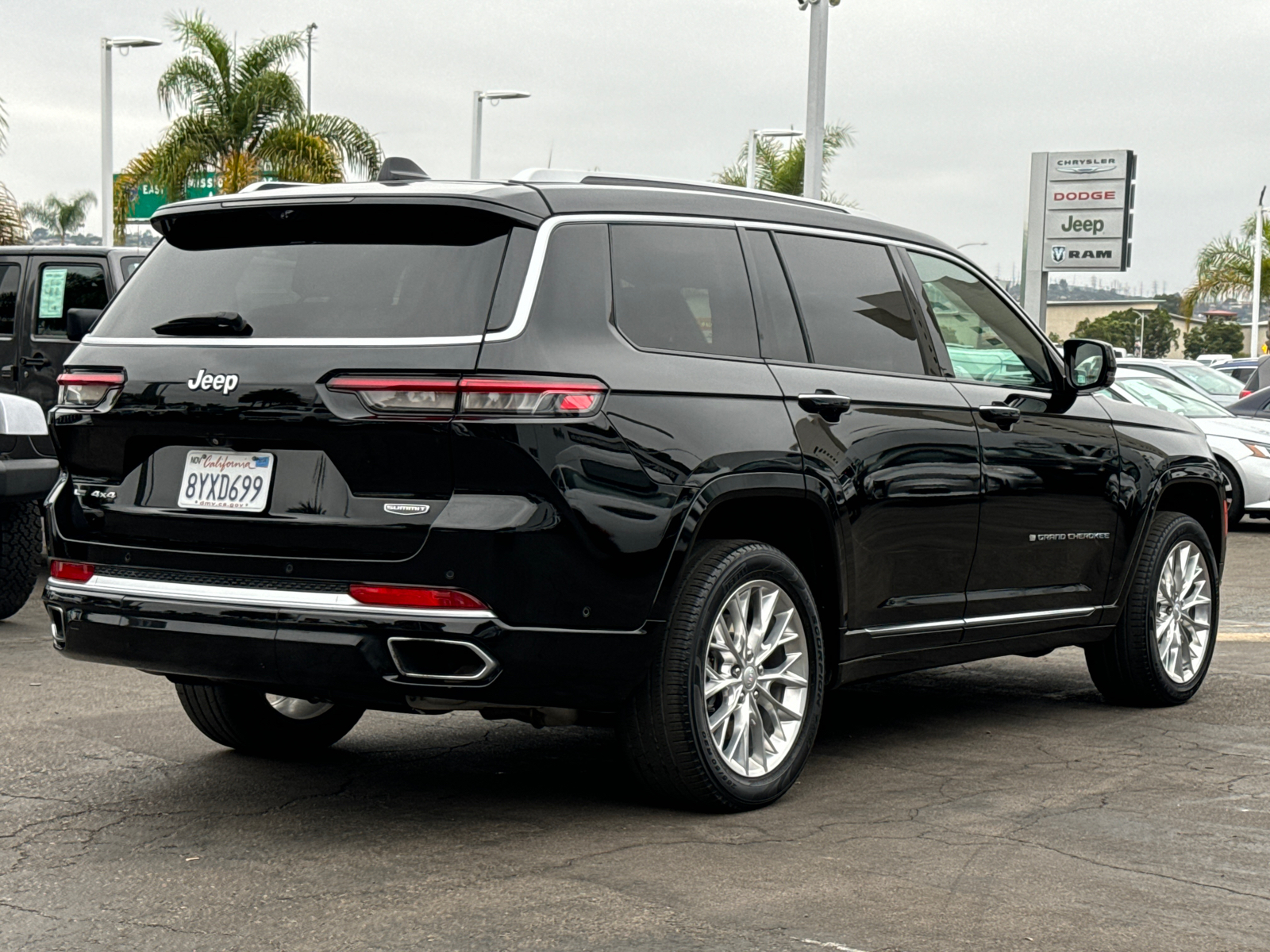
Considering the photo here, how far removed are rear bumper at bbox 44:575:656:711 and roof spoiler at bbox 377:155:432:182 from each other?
1366 millimetres

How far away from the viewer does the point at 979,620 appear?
6.24 meters

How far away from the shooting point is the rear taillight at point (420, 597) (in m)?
4.55

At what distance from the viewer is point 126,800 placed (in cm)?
533

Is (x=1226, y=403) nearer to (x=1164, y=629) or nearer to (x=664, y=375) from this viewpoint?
(x=1164, y=629)

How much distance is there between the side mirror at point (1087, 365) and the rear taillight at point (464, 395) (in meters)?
2.80

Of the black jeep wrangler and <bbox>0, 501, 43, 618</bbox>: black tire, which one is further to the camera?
the black jeep wrangler

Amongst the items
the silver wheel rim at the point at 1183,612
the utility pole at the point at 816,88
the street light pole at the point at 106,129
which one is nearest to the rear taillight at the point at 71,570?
the silver wheel rim at the point at 1183,612

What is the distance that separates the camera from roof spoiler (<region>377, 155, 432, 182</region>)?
5.31 m

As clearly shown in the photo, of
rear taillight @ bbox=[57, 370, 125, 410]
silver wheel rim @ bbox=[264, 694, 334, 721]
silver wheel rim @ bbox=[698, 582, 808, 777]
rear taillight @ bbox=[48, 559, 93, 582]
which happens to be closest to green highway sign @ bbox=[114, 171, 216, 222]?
silver wheel rim @ bbox=[264, 694, 334, 721]

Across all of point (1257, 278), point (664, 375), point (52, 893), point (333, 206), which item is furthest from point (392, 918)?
point (1257, 278)

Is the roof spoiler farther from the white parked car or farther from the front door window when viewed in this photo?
the white parked car

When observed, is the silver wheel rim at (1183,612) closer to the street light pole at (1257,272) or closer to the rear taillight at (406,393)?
the rear taillight at (406,393)

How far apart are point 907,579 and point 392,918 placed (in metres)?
2.36

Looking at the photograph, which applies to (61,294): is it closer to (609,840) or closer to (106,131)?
(609,840)
